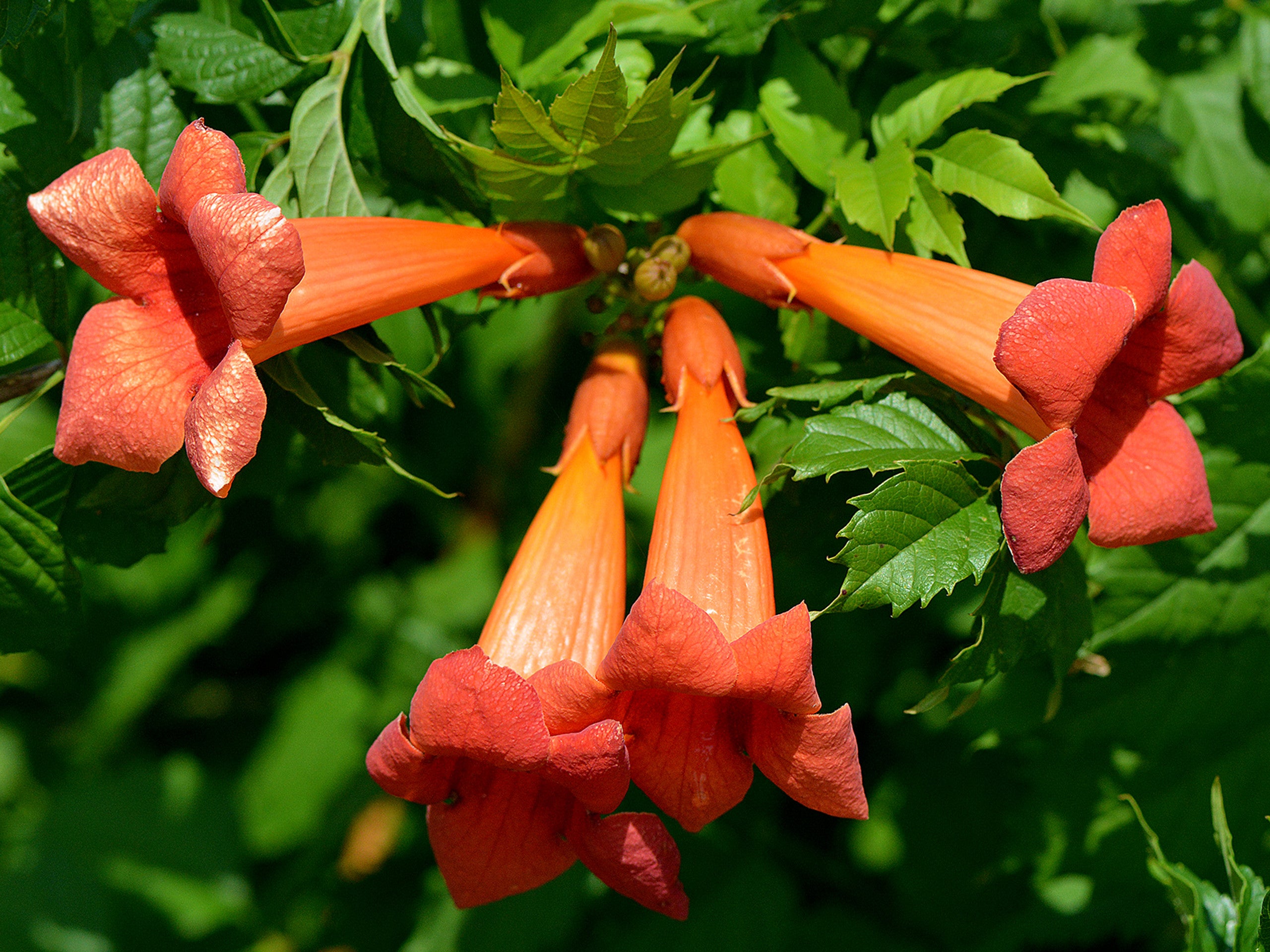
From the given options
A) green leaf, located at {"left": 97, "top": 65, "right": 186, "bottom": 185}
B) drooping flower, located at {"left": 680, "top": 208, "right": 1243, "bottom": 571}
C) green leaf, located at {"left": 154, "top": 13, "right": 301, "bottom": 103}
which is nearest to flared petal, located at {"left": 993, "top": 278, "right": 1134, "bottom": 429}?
drooping flower, located at {"left": 680, "top": 208, "right": 1243, "bottom": 571}

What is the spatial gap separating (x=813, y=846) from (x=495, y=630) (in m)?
2.34

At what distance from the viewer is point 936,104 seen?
1.86 metres

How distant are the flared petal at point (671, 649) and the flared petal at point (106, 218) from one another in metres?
1.04

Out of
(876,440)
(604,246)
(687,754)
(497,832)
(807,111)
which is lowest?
(497,832)

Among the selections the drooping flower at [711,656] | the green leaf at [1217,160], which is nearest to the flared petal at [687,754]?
the drooping flower at [711,656]

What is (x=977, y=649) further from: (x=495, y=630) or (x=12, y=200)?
(x=12, y=200)

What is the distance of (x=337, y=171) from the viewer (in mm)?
1849

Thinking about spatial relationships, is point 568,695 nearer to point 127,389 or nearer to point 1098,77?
point 127,389

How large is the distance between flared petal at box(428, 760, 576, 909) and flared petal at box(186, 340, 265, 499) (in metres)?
0.69

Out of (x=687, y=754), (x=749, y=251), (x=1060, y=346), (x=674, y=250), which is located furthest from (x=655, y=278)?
(x=687, y=754)

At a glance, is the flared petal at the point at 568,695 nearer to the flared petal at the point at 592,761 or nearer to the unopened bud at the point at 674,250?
the flared petal at the point at 592,761

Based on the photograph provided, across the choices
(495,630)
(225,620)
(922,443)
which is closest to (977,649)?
(922,443)

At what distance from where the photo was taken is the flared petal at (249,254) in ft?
4.28

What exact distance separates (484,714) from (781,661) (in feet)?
1.51
